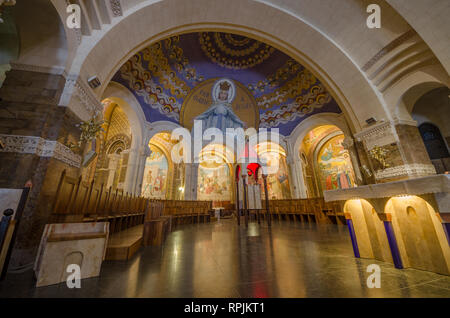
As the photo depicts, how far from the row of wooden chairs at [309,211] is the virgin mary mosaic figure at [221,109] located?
6.11 meters

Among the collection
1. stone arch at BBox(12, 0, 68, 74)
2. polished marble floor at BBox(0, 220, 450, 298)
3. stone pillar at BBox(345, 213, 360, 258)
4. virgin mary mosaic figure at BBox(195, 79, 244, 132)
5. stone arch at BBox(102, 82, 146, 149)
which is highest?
virgin mary mosaic figure at BBox(195, 79, 244, 132)

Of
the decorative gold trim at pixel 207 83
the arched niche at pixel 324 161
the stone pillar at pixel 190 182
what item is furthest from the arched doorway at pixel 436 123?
the stone pillar at pixel 190 182

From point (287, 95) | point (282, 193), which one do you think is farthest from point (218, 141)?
point (282, 193)

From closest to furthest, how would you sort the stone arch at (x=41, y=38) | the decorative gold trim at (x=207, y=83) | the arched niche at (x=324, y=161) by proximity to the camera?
the stone arch at (x=41, y=38)
the decorative gold trim at (x=207, y=83)
the arched niche at (x=324, y=161)

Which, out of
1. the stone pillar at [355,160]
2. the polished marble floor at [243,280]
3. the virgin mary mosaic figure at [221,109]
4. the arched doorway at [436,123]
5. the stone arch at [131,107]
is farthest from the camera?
the virgin mary mosaic figure at [221,109]

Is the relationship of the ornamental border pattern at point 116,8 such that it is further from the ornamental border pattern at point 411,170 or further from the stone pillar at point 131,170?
the ornamental border pattern at point 411,170

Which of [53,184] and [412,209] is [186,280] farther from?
[53,184]

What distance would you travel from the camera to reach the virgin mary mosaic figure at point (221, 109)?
11281mm

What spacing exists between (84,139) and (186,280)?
12.0 ft

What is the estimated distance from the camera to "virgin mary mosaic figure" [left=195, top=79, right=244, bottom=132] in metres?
11.3

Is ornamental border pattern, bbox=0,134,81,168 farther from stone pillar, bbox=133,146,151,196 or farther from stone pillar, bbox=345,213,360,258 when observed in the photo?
stone pillar, bbox=133,146,151,196

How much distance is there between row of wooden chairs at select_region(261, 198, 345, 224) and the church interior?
10cm

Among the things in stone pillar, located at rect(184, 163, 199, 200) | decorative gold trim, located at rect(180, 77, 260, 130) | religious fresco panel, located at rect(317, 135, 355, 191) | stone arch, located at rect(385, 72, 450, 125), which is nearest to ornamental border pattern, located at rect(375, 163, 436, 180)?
stone arch, located at rect(385, 72, 450, 125)

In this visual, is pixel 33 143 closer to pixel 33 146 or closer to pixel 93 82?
pixel 33 146
